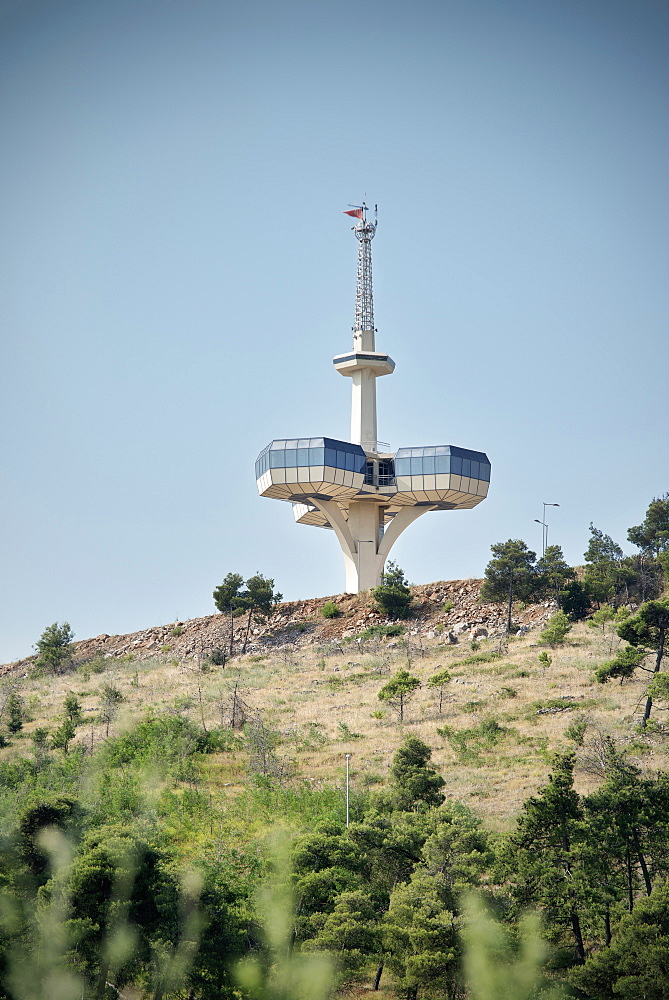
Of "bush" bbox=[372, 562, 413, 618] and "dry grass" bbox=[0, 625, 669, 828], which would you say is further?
"bush" bbox=[372, 562, 413, 618]

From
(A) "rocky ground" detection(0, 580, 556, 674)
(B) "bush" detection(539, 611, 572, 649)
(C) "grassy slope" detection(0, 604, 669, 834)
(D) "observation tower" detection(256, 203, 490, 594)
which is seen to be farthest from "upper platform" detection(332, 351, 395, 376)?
(B) "bush" detection(539, 611, 572, 649)

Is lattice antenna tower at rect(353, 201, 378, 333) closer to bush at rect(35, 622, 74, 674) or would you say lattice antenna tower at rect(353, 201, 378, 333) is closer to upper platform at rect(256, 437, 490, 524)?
upper platform at rect(256, 437, 490, 524)

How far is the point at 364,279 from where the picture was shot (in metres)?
65.6

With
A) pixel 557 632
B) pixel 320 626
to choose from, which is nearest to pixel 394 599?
pixel 320 626

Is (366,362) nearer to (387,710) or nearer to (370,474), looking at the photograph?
(370,474)

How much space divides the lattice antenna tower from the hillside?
19.3 m

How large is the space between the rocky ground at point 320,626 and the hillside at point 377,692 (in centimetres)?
14

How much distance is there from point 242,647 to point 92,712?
56.3 ft

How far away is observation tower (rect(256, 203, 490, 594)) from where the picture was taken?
183 ft

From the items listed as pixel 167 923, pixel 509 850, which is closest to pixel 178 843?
pixel 167 923

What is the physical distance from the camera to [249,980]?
16547 millimetres

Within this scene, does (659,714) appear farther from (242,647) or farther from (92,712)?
(242,647)

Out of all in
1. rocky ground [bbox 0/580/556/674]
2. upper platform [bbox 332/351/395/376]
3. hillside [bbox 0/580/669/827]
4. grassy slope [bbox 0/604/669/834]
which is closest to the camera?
grassy slope [bbox 0/604/669/834]

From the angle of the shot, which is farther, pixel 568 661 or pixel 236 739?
pixel 568 661
